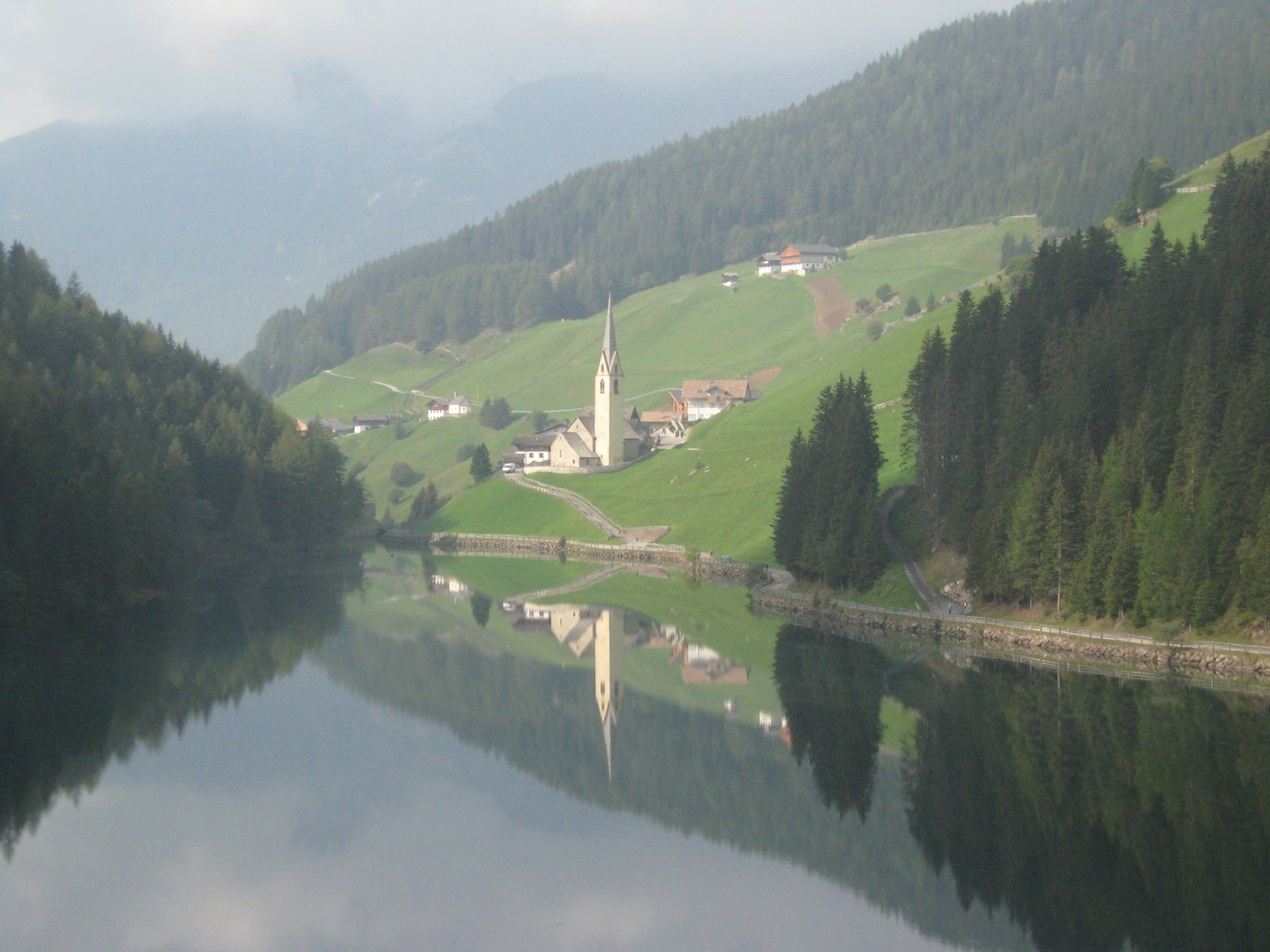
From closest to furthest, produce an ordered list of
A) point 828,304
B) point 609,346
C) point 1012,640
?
point 1012,640
point 609,346
point 828,304

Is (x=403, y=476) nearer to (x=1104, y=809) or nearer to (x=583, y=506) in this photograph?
(x=583, y=506)

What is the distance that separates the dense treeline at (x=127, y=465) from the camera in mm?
60438

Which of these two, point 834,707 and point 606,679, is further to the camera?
point 606,679

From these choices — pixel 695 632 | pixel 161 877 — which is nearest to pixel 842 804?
pixel 161 877

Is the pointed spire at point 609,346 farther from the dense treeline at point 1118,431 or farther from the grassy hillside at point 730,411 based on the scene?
the dense treeline at point 1118,431

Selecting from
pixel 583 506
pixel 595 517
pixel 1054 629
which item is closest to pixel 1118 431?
A: pixel 1054 629

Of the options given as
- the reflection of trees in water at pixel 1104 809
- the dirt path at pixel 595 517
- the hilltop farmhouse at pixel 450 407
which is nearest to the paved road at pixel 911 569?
the reflection of trees in water at pixel 1104 809

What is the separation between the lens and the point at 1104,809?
34.0 meters

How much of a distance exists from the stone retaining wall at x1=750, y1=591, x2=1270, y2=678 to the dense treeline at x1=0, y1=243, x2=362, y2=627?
34.8 metres

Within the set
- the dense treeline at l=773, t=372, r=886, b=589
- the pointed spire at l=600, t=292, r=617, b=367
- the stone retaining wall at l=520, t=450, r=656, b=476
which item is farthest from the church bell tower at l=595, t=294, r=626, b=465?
the dense treeline at l=773, t=372, r=886, b=589

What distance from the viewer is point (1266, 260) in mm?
56281

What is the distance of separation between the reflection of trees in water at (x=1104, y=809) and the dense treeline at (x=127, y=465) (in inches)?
1590

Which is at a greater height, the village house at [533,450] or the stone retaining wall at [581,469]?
the village house at [533,450]

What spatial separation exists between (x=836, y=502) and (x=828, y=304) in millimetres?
116145
